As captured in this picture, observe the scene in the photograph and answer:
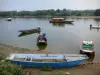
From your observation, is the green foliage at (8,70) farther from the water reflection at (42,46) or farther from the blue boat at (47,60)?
the water reflection at (42,46)

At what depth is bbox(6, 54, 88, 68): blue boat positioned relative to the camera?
15775 mm

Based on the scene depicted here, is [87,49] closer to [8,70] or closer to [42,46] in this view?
[42,46]

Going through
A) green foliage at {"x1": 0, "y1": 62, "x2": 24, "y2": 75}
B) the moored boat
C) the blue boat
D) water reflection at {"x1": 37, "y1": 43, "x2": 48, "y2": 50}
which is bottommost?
water reflection at {"x1": 37, "y1": 43, "x2": 48, "y2": 50}

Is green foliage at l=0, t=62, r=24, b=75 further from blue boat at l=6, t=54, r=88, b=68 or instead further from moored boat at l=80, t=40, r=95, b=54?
moored boat at l=80, t=40, r=95, b=54

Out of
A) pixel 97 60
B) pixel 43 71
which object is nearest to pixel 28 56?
pixel 43 71

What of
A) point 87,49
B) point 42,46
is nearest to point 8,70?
point 87,49

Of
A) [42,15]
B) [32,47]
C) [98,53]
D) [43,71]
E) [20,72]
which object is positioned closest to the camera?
[20,72]

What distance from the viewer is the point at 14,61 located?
15.8m

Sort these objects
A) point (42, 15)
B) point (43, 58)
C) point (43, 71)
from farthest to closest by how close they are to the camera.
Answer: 1. point (42, 15)
2. point (43, 58)
3. point (43, 71)

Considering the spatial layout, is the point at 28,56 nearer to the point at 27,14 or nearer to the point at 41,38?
the point at 41,38

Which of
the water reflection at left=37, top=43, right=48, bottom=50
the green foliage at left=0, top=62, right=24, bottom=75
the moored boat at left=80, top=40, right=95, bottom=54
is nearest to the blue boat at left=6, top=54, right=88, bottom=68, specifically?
the moored boat at left=80, top=40, right=95, bottom=54

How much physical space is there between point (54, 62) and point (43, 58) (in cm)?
148

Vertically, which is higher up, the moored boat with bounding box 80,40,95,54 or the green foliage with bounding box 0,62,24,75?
the green foliage with bounding box 0,62,24,75

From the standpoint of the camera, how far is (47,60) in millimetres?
16516
